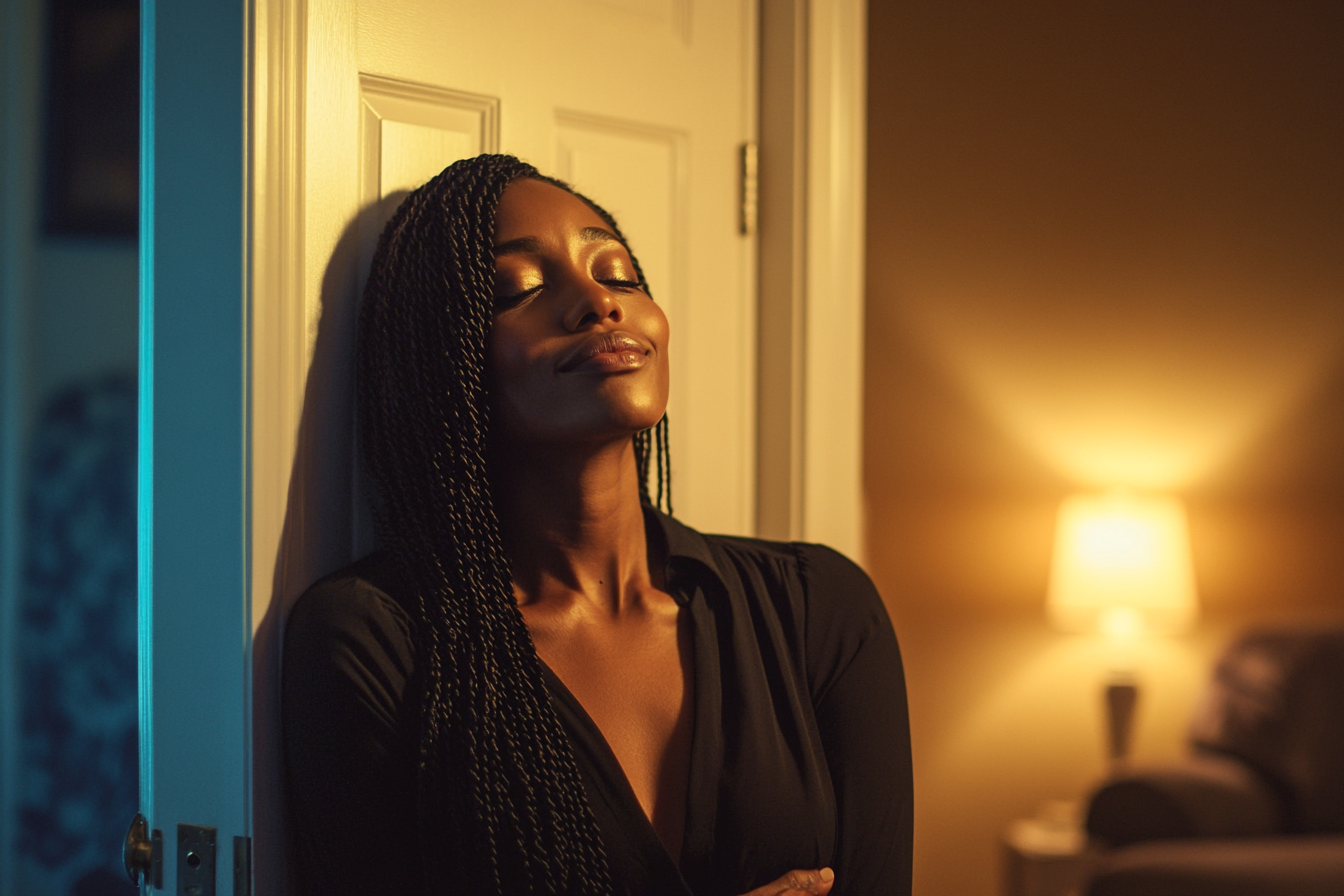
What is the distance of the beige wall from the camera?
8.63ft

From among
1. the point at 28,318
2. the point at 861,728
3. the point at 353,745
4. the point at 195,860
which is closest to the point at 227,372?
the point at 353,745

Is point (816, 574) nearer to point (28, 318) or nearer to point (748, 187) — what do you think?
point (748, 187)

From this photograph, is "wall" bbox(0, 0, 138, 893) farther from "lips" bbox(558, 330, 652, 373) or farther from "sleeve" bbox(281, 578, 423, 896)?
"lips" bbox(558, 330, 652, 373)

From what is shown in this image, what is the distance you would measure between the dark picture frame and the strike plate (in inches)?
53.5

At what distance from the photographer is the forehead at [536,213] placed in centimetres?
106

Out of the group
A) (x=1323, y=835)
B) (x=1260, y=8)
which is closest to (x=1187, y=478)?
(x=1323, y=835)

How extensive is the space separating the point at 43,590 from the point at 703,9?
1.55 meters

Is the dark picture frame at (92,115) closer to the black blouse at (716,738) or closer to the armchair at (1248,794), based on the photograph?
the black blouse at (716,738)

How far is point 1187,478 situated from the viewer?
295 cm

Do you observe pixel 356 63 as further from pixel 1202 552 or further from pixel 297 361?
pixel 1202 552

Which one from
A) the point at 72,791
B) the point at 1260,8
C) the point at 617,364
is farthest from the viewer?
the point at 1260,8

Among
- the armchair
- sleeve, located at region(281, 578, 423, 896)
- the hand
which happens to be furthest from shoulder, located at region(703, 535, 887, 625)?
the armchair

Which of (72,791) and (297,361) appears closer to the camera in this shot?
(297,361)

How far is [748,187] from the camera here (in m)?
1.53
